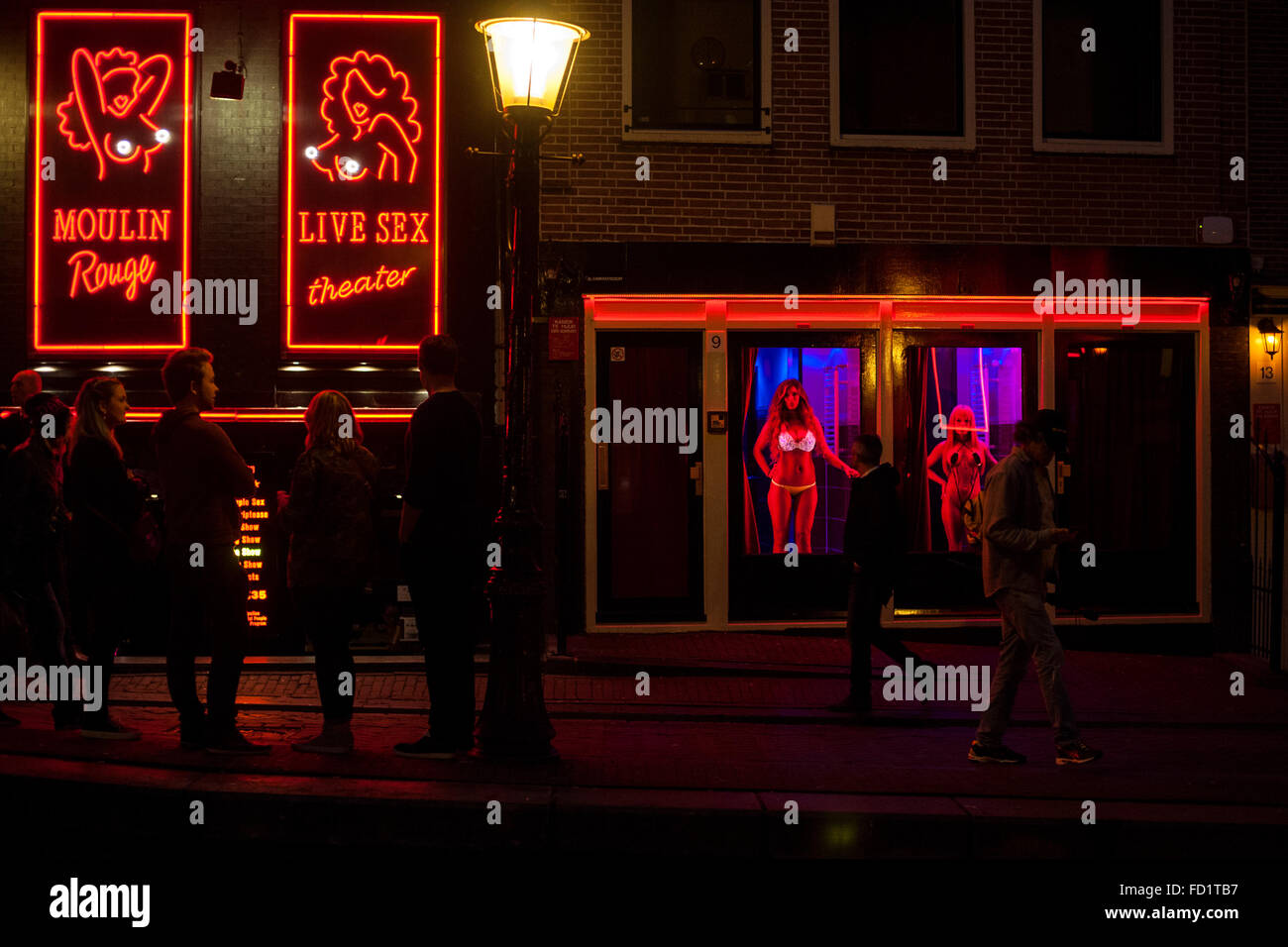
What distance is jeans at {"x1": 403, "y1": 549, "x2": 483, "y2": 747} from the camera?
22.0ft

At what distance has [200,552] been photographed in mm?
6691

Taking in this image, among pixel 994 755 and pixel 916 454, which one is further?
pixel 916 454

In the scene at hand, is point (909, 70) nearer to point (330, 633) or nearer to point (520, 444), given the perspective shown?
point (520, 444)

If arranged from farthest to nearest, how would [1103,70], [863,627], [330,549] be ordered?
[1103,70] → [863,627] → [330,549]

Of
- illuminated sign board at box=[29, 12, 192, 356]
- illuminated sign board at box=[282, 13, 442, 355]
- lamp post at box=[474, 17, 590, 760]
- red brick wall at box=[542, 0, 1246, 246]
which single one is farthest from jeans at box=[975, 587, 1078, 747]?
illuminated sign board at box=[29, 12, 192, 356]

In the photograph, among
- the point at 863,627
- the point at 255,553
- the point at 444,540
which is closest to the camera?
the point at 444,540

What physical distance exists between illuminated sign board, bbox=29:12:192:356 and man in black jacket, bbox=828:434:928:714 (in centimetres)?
633

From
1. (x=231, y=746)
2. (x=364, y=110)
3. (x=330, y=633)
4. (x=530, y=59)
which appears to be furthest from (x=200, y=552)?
(x=364, y=110)

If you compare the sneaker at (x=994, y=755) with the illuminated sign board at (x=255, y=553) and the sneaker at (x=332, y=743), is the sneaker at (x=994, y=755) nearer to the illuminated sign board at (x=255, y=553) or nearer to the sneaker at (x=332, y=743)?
the sneaker at (x=332, y=743)

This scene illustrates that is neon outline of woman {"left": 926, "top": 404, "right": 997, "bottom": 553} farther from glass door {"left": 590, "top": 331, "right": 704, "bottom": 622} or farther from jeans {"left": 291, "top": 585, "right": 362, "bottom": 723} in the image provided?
jeans {"left": 291, "top": 585, "right": 362, "bottom": 723}

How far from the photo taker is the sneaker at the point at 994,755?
7230 millimetres

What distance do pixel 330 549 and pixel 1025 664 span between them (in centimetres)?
373
